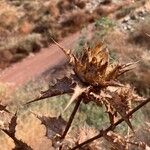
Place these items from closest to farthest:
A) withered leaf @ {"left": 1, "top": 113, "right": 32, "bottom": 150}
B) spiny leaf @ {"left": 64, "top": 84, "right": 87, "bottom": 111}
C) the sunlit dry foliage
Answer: spiny leaf @ {"left": 64, "top": 84, "right": 87, "bottom": 111} < the sunlit dry foliage < withered leaf @ {"left": 1, "top": 113, "right": 32, "bottom": 150}

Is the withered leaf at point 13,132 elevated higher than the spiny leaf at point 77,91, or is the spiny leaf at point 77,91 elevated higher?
the spiny leaf at point 77,91

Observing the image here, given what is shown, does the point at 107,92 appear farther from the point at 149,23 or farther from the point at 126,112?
the point at 149,23

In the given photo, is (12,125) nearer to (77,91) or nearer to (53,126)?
(53,126)

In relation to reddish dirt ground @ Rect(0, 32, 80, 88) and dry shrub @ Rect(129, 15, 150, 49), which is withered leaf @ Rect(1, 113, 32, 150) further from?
dry shrub @ Rect(129, 15, 150, 49)

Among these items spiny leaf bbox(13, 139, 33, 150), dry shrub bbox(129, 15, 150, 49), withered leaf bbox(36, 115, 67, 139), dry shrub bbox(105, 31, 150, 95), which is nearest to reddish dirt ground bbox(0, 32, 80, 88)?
dry shrub bbox(105, 31, 150, 95)

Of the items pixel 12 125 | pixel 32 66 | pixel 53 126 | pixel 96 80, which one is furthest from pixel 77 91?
pixel 32 66

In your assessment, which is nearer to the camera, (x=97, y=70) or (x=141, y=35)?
(x=97, y=70)

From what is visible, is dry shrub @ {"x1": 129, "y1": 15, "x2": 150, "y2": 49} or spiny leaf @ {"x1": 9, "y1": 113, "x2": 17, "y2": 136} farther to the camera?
dry shrub @ {"x1": 129, "y1": 15, "x2": 150, "y2": 49}

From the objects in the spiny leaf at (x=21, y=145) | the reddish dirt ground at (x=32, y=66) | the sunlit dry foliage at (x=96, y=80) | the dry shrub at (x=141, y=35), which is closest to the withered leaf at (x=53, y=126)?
the spiny leaf at (x=21, y=145)

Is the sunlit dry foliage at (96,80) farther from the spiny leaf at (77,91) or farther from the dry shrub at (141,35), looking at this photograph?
the dry shrub at (141,35)
